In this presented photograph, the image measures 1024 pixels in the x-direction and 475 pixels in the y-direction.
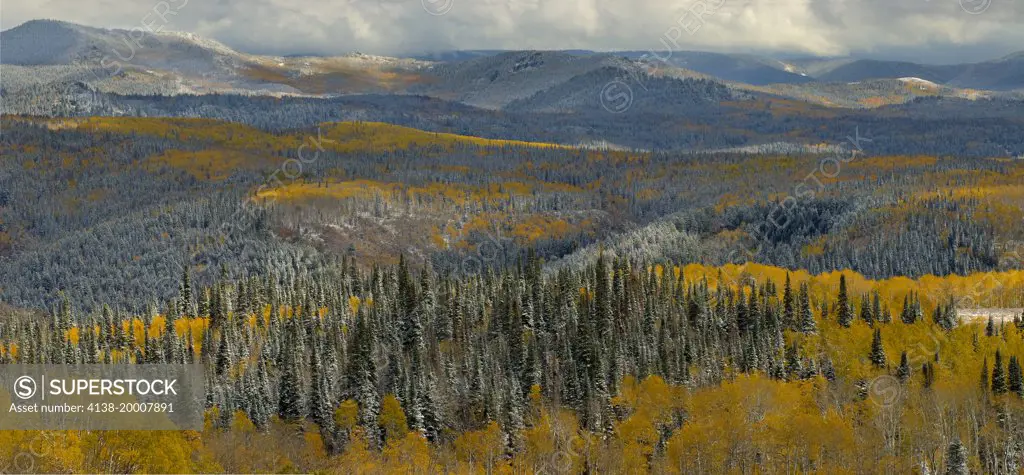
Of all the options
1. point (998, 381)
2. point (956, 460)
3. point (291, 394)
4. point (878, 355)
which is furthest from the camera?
point (878, 355)

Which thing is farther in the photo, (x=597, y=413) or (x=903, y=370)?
(x=903, y=370)

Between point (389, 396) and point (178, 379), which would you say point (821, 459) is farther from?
point (178, 379)

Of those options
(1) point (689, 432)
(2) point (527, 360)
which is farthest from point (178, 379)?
(1) point (689, 432)

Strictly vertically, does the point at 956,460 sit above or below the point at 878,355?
below

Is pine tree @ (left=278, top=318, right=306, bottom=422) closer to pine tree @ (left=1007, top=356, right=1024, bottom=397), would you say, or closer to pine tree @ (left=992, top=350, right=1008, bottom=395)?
pine tree @ (left=992, top=350, right=1008, bottom=395)

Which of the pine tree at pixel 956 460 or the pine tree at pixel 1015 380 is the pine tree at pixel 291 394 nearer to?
the pine tree at pixel 956 460

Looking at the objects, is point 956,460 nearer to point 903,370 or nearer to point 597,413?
point 903,370

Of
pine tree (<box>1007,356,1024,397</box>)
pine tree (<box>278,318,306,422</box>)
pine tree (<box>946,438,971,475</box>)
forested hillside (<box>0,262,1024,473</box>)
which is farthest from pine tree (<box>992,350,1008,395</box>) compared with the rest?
pine tree (<box>278,318,306,422</box>)

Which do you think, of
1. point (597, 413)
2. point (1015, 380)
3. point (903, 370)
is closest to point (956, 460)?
point (1015, 380)

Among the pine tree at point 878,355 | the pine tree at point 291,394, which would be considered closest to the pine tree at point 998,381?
the pine tree at point 878,355

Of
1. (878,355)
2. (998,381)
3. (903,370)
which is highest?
(878,355)

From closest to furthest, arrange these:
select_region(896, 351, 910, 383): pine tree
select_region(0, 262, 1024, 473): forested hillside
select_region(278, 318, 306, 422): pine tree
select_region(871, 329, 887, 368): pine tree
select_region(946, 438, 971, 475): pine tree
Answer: select_region(946, 438, 971, 475): pine tree
select_region(0, 262, 1024, 473): forested hillside
select_region(278, 318, 306, 422): pine tree
select_region(896, 351, 910, 383): pine tree
select_region(871, 329, 887, 368): pine tree

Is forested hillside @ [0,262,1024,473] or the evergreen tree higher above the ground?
the evergreen tree

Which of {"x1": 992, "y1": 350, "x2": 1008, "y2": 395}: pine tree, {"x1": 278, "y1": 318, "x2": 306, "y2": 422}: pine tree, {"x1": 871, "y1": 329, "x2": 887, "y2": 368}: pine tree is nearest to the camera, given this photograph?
{"x1": 278, "y1": 318, "x2": 306, "y2": 422}: pine tree
